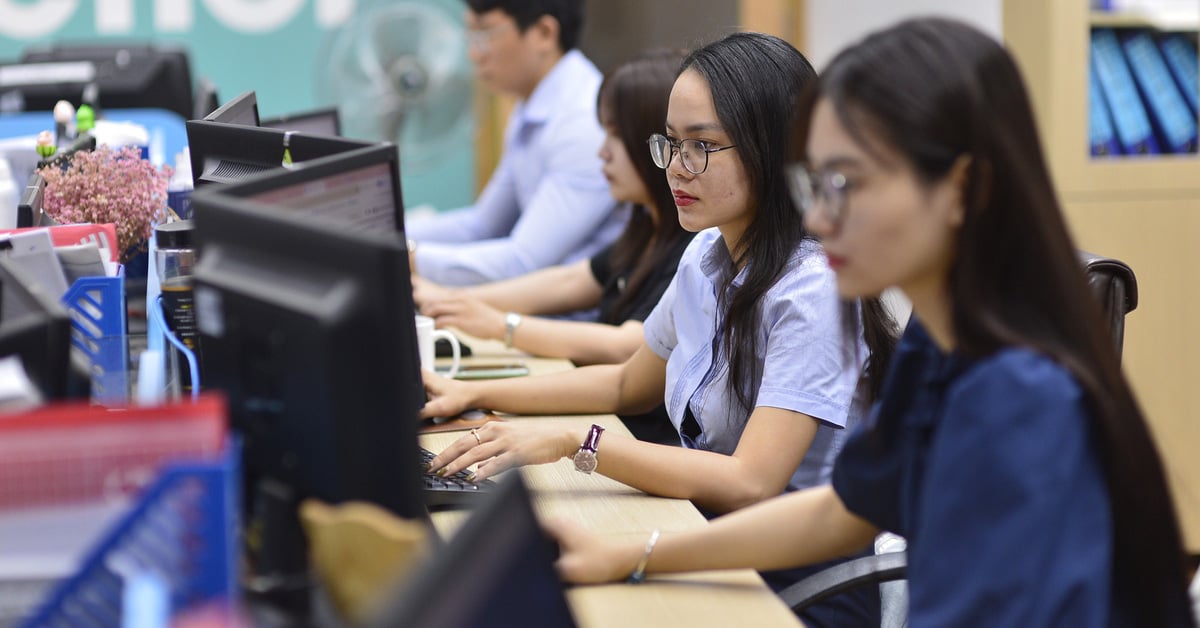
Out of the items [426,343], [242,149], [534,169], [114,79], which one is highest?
[114,79]

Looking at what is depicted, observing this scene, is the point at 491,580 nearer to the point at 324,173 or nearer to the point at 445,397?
the point at 324,173

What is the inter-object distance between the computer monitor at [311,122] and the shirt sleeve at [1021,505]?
1.83 meters

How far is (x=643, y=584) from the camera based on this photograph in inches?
50.5

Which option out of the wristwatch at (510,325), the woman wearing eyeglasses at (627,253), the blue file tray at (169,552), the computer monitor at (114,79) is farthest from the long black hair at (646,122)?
the blue file tray at (169,552)

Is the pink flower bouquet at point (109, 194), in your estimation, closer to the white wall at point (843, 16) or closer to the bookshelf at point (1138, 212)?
the bookshelf at point (1138, 212)

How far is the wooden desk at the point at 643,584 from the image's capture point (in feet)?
3.94

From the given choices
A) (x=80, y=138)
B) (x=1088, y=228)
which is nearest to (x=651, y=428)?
(x=80, y=138)

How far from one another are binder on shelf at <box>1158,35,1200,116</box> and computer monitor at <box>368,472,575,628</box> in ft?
9.09

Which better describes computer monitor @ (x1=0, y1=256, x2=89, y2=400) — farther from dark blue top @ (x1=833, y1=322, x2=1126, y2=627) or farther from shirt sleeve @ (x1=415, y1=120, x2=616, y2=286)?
shirt sleeve @ (x1=415, y1=120, x2=616, y2=286)

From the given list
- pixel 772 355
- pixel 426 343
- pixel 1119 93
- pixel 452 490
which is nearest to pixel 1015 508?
pixel 772 355

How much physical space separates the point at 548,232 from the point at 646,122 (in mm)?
616

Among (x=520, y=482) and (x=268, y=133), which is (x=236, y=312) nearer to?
(x=520, y=482)

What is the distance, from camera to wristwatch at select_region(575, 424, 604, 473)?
1.59m

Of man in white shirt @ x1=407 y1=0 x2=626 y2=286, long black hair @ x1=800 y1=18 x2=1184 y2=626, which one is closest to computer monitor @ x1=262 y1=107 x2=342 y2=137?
man in white shirt @ x1=407 y1=0 x2=626 y2=286
